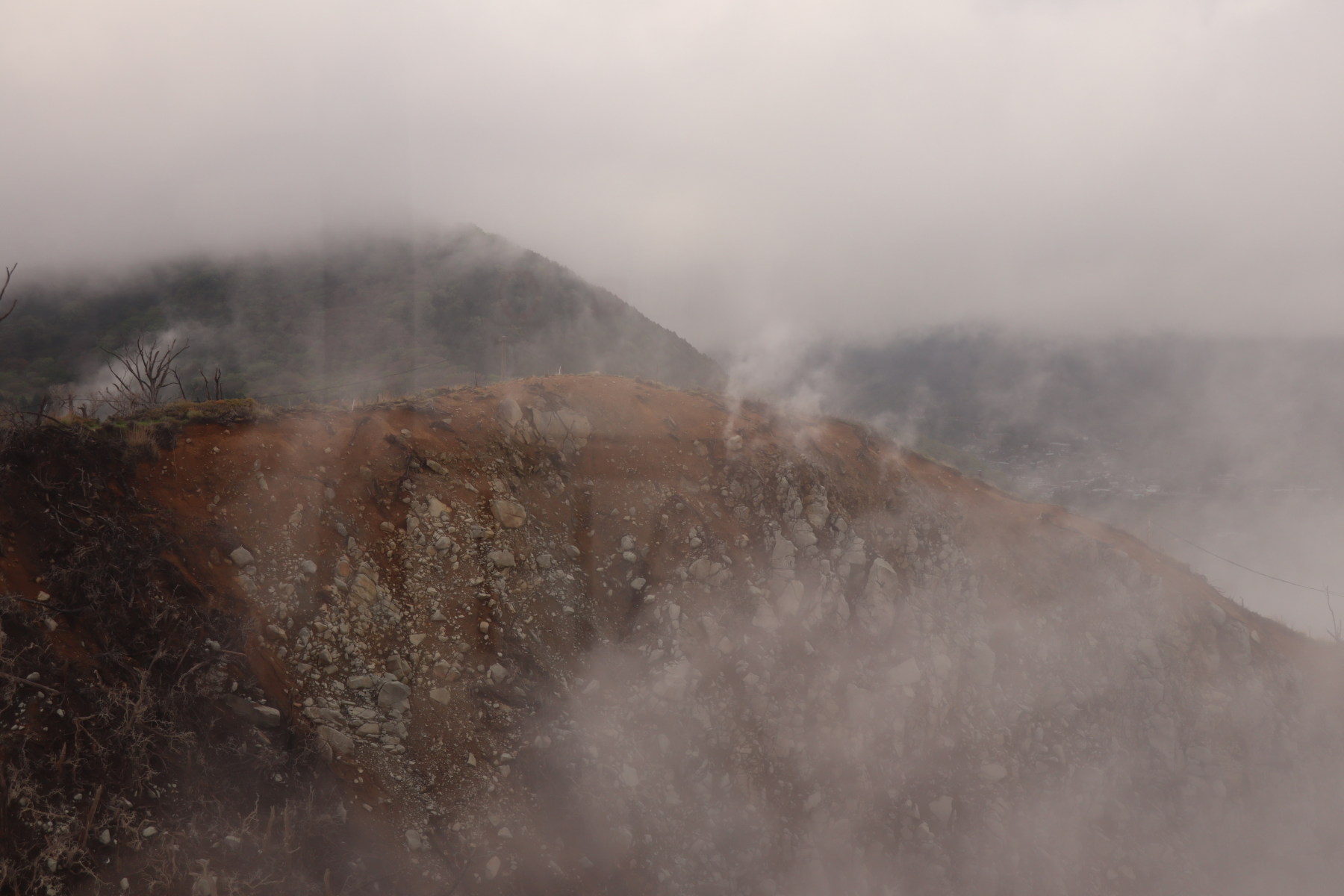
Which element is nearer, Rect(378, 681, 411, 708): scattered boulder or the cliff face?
the cliff face

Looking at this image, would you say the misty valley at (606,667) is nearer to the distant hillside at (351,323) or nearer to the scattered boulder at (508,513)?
the scattered boulder at (508,513)

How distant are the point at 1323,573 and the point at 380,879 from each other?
282 ft

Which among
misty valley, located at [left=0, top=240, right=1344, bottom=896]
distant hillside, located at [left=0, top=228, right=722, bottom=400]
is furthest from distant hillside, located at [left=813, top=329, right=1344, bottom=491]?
misty valley, located at [left=0, top=240, right=1344, bottom=896]

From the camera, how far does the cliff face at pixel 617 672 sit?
779cm

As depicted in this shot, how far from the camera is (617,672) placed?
1173cm

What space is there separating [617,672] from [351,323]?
261 feet

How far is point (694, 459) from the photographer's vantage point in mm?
15367

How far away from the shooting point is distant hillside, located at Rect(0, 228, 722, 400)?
63.6 meters

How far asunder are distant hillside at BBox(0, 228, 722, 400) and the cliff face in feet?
152

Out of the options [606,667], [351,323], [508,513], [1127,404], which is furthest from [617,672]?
[1127,404]

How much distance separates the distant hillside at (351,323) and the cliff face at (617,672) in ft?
152

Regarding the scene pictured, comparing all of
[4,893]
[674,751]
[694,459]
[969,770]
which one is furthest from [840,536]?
[4,893]

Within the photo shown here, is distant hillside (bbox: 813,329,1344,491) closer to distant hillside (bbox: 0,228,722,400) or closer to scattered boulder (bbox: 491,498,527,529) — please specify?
distant hillside (bbox: 0,228,722,400)

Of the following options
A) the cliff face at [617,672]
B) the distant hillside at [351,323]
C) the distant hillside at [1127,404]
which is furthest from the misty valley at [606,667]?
the distant hillside at [1127,404]
